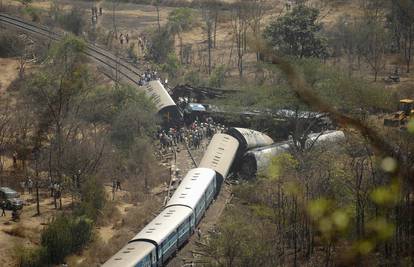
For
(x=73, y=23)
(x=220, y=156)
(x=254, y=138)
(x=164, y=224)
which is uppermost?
(x=73, y=23)

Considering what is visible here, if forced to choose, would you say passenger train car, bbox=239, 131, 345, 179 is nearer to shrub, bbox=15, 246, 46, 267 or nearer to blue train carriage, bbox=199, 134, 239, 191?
blue train carriage, bbox=199, 134, 239, 191

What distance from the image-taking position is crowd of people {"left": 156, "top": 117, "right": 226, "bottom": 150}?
102 feet

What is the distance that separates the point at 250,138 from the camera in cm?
2891

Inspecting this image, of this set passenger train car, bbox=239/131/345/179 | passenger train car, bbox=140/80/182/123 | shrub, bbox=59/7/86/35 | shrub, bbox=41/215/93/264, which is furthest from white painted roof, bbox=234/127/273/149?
shrub, bbox=59/7/86/35

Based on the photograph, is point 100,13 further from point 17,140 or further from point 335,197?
point 335,197

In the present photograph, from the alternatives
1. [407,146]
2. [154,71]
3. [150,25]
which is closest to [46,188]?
[407,146]

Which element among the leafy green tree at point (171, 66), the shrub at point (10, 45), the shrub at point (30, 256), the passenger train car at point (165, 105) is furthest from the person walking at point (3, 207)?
the shrub at point (10, 45)

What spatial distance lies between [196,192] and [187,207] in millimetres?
1340

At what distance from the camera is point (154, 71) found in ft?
139

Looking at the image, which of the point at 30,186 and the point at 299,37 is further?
the point at 299,37

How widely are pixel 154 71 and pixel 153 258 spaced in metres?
25.6

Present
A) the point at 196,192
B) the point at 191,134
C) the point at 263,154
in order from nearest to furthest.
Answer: the point at 196,192 → the point at 263,154 → the point at 191,134

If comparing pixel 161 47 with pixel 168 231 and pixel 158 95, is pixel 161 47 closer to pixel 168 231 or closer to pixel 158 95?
pixel 158 95

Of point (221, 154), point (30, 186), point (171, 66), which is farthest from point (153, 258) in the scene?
point (171, 66)
